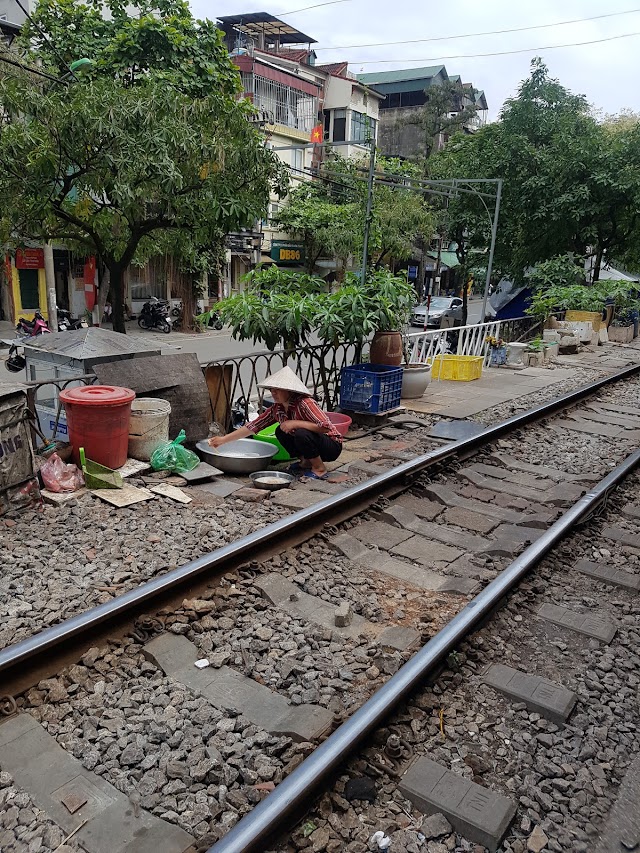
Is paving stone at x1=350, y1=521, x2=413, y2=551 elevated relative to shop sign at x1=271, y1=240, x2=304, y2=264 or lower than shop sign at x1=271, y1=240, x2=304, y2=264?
lower

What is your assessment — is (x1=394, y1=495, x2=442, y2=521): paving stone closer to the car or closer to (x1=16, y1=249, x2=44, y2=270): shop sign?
(x1=16, y1=249, x2=44, y2=270): shop sign

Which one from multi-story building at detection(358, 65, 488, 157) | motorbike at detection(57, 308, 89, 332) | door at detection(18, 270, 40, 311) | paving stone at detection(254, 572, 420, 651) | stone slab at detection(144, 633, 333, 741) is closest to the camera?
stone slab at detection(144, 633, 333, 741)

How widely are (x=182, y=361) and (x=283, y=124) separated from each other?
31733 millimetres

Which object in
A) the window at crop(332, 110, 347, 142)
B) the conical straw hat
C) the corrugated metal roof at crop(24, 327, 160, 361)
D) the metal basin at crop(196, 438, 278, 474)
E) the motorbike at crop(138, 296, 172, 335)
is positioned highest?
the window at crop(332, 110, 347, 142)

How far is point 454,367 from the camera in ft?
43.7

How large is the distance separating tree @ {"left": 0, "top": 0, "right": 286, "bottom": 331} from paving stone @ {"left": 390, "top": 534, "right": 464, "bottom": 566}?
22.2 ft

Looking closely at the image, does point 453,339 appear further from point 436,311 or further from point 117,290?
point 436,311

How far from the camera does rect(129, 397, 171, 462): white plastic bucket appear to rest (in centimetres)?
659

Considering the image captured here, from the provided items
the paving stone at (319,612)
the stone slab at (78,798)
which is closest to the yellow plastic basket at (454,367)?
the paving stone at (319,612)

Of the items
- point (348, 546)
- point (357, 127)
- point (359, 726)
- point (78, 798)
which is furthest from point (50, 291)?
point (357, 127)

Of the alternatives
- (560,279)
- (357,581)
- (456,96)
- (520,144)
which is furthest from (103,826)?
(456,96)

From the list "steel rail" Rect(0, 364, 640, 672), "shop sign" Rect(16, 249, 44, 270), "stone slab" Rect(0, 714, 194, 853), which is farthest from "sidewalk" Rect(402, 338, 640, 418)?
"shop sign" Rect(16, 249, 44, 270)

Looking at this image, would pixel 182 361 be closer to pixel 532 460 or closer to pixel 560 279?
pixel 532 460

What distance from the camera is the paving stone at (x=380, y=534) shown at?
5456 mm
